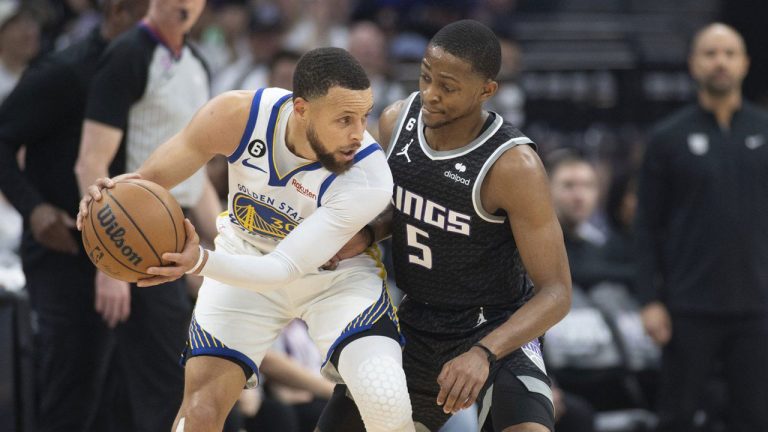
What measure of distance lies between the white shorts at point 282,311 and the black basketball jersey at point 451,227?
0.81 ft

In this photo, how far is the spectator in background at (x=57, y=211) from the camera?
17.6 feet

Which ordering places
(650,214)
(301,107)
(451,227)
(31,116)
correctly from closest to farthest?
(301,107), (451,227), (31,116), (650,214)

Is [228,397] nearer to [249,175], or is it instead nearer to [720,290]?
[249,175]

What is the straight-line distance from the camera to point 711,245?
6.98 metres

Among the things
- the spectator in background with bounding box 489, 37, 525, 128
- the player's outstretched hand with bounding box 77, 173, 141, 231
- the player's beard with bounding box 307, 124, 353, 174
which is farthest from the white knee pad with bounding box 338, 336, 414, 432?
the spectator in background with bounding box 489, 37, 525, 128

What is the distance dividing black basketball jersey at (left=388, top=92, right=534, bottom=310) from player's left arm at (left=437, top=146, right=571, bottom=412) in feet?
0.27

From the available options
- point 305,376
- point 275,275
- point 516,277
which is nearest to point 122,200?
point 275,275

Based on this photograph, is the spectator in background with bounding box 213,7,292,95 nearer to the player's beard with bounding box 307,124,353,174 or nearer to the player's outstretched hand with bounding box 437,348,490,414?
the player's beard with bounding box 307,124,353,174

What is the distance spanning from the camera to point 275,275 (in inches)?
161

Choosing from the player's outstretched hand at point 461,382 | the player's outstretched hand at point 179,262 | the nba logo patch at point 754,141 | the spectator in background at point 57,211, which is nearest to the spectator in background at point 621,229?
the nba logo patch at point 754,141

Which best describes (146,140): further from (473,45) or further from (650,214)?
(650,214)

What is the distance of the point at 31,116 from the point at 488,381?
2.43m

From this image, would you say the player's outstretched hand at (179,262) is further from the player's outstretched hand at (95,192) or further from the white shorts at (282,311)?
the white shorts at (282,311)

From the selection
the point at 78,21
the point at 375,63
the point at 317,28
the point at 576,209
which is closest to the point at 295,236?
the point at 576,209
